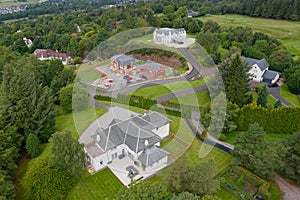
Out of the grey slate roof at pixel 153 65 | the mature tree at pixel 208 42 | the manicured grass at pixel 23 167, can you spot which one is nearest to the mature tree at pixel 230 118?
the grey slate roof at pixel 153 65

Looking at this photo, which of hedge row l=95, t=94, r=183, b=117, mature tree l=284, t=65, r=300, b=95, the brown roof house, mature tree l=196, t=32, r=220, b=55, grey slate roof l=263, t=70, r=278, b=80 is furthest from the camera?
the brown roof house

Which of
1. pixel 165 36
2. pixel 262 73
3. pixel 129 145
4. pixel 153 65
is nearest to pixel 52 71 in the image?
pixel 153 65

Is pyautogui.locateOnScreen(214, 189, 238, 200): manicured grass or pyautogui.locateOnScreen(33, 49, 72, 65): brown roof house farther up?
pyautogui.locateOnScreen(214, 189, 238, 200): manicured grass

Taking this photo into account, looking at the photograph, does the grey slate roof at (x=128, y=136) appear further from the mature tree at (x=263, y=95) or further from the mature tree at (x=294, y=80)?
the mature tree at (x=294, y=80)

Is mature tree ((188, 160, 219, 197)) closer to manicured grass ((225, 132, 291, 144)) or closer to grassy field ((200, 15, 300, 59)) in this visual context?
manicured grass ((225, 132, 291, 144))

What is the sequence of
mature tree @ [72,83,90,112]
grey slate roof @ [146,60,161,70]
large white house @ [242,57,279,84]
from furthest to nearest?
large white house @ [242,57,279,84], grey slate roof @ [146,60,161,70], mature tree @ [72,83,90,112]

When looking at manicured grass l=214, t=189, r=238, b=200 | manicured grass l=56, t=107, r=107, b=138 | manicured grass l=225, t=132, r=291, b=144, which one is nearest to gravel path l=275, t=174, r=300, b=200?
manicured grass l=214, t=189, r=238, b=200
